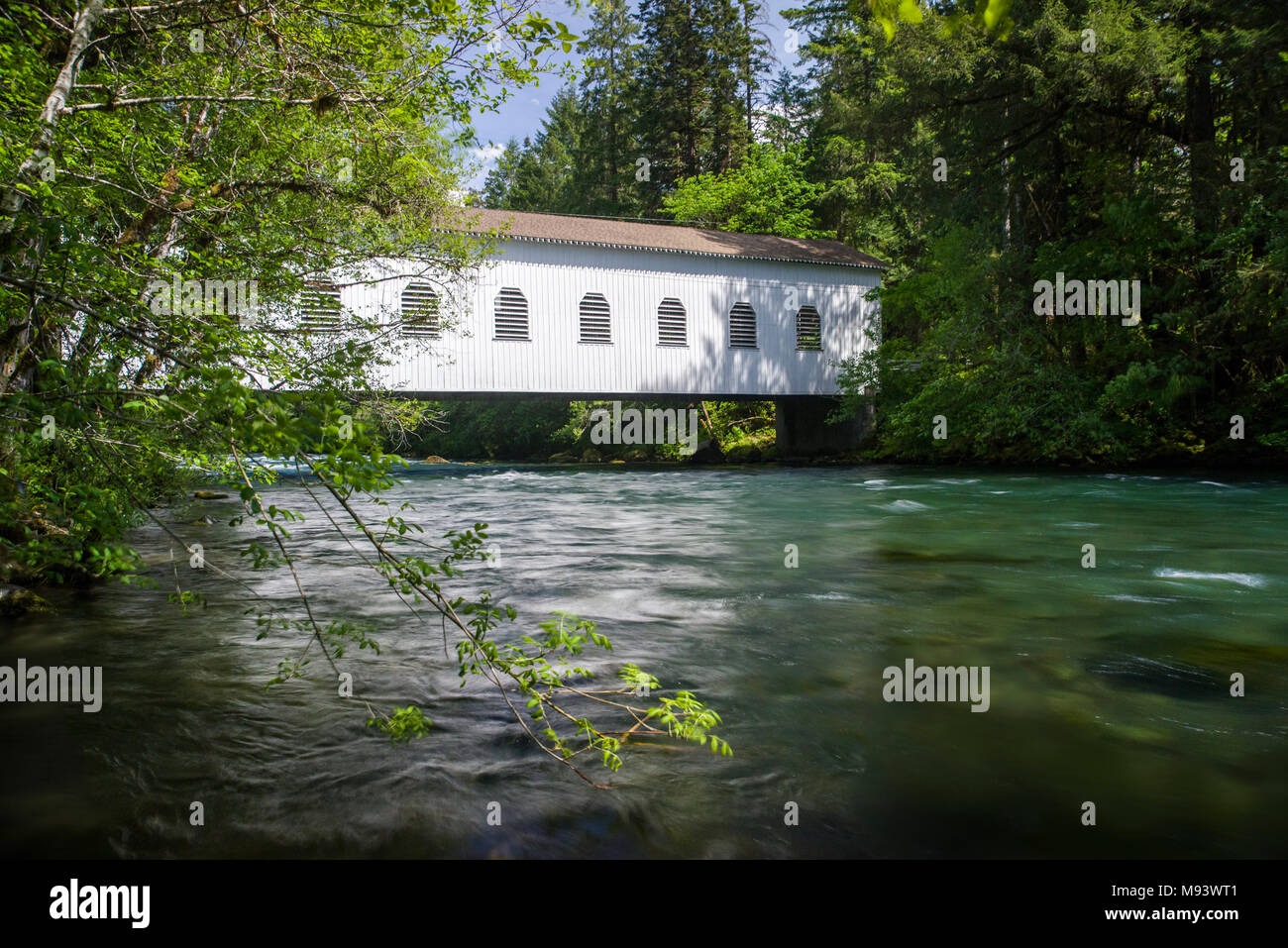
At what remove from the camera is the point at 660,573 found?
24.7 feet

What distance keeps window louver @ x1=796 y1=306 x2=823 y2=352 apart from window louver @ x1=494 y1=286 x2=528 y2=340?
7.94 meters

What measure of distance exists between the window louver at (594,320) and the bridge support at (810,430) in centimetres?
708

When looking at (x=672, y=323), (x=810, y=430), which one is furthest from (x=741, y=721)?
(x=810, y=430)

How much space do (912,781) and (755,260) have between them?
66.0ft

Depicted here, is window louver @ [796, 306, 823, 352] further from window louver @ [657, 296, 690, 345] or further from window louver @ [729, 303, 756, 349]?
window louver @ [657, 296, 690, 345]

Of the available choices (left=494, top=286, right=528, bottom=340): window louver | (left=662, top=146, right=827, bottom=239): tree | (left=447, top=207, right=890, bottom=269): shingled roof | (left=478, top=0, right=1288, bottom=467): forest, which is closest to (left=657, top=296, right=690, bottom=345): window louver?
(left=447, top=207, right=890, bottom=269): shingled roof

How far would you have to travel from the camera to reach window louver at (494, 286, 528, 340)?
18766 millimetres

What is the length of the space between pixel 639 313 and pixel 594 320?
124 cm

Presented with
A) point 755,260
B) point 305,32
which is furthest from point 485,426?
point 305,32

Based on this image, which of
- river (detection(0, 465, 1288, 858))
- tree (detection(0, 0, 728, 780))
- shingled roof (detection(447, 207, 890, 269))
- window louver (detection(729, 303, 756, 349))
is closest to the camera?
tree (detection(0, 0, 728, 780))

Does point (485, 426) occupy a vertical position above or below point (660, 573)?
above

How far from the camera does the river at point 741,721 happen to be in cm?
278

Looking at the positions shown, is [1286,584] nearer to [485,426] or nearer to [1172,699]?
[1172,699]
